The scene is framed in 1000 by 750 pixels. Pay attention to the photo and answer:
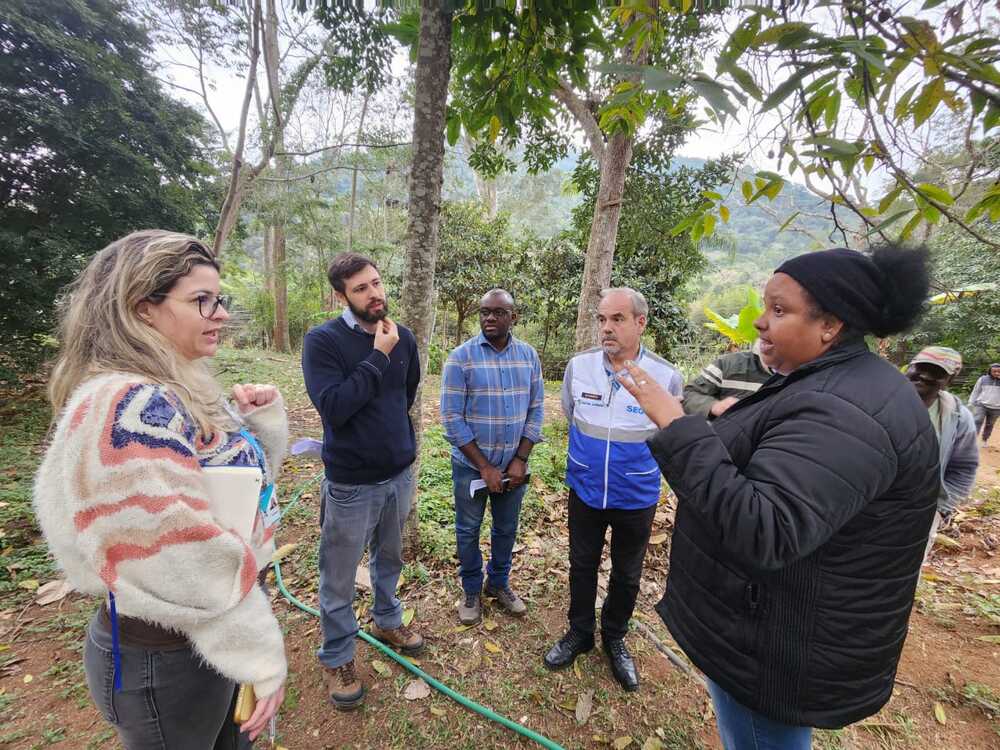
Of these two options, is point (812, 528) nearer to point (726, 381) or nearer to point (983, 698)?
point (726, 381)

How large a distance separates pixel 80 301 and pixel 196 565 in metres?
0.78

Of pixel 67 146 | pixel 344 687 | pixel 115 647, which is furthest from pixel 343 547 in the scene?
pixel 67 146

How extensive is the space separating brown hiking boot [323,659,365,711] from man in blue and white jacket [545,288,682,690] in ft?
3.73

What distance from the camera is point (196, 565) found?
103cm

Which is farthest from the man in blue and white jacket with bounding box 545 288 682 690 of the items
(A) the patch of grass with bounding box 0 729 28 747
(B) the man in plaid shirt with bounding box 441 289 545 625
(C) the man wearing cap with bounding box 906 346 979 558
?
(A) the patch of grass with bounding box 0 729 28 747

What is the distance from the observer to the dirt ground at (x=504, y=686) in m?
2.21

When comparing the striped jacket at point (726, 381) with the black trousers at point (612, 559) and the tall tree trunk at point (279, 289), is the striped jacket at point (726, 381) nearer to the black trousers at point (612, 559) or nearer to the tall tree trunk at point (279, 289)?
the black trousers at point (612, 559)

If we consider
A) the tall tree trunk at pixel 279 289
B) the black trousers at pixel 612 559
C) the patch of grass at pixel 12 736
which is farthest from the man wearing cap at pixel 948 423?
the tall tree trunk at pixel 279 289

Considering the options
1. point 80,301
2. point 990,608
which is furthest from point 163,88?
point 990,608

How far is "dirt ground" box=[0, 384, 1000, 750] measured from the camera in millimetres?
2213

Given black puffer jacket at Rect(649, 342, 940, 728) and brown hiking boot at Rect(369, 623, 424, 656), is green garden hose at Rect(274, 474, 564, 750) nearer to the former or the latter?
brown hiking boot at Rect(369, 623, 424, 656)

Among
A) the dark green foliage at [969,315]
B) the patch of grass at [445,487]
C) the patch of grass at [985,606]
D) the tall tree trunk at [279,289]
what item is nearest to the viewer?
the patch of grass at [985,606]

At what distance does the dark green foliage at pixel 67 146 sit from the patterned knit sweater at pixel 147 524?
6.55 metres

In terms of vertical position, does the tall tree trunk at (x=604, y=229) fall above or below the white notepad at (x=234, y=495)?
above
